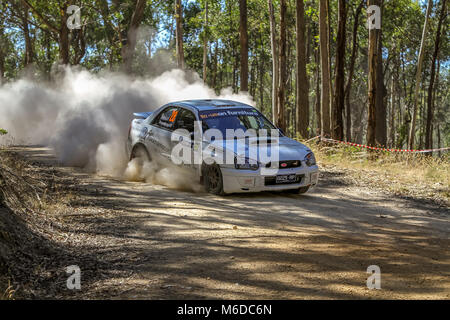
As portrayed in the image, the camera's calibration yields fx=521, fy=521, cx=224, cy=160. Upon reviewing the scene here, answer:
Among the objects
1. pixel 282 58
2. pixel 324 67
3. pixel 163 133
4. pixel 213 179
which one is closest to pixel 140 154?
pixel 163 133

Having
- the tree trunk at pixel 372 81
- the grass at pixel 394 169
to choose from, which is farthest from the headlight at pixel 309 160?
the tree trunk at pixel 372 81

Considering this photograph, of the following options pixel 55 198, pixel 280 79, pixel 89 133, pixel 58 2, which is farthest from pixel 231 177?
pixel 58 2

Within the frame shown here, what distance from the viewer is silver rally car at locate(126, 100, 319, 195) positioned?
355 inches

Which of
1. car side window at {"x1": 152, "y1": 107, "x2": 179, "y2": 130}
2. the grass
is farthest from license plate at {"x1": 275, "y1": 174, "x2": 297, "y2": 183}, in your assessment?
the grass

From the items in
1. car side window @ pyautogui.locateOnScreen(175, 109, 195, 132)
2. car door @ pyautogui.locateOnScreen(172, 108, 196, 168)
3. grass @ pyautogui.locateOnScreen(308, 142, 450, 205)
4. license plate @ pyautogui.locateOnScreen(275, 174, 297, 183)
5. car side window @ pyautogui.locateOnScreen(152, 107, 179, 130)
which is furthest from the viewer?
grass @ pyautogui.locateOnScreen(308, 142, 450, 205)

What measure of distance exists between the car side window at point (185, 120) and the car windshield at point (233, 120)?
23 centimetres

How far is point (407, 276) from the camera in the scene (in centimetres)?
537

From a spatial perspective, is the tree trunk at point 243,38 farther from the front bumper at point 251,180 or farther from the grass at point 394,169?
the front bumper at point 251,180

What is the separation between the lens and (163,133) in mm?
10602

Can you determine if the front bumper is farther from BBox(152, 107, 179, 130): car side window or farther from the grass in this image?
the grass

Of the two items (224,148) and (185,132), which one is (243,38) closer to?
(185,132)

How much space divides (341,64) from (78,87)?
9.64 m

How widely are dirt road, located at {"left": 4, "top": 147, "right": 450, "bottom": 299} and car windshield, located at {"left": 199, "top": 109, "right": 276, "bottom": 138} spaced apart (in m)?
1.36
